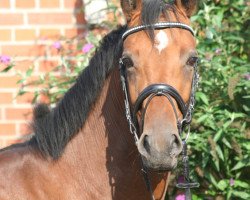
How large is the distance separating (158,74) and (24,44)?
2.42 meters

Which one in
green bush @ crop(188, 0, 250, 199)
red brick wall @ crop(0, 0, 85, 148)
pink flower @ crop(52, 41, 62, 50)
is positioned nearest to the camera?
green bush @ crop(188, 0, 250, 199)

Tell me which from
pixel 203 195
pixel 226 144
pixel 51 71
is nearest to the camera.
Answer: pixel 226 144

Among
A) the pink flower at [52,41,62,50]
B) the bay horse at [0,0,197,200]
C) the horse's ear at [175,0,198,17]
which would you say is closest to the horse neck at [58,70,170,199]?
the bay horse at [0,0,197,200]

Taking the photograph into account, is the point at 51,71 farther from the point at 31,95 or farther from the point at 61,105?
the point at 61,105

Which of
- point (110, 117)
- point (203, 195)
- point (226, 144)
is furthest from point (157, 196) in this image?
point (203, 195)

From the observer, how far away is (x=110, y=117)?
3033 mm

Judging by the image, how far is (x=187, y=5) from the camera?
9.79 ft

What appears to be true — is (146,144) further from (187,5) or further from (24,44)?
(24,44)

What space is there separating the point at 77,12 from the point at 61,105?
203 centimetres

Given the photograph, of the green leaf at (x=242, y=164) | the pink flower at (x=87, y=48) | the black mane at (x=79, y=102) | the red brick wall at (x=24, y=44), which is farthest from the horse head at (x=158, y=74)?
the red brick wall at (x=24, y=44)

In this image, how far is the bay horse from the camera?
2.79 meters

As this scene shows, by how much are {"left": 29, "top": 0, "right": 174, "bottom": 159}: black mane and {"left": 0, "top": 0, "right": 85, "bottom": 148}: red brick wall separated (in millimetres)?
1891

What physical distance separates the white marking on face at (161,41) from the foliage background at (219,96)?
1244 mm

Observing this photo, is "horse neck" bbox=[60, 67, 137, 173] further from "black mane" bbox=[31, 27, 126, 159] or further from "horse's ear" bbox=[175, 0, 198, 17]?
"horse's ear" bbox=[175, 0, 198, 17]
